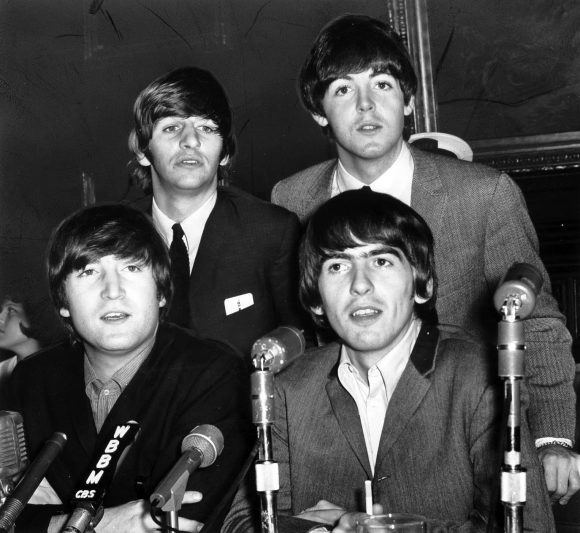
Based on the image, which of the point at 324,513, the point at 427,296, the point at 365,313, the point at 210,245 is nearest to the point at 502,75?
the point at 427,296

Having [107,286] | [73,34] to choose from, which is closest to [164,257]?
[107,286]

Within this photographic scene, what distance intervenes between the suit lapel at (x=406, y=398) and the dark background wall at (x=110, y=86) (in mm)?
702

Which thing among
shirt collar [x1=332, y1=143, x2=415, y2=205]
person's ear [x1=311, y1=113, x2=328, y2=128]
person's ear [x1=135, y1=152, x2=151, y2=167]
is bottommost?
shirt collar [x1=332, y1=143, x2=415, y2=205]

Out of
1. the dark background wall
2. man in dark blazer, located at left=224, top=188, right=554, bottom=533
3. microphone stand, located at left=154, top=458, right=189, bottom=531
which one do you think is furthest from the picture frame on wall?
microphone stand, located at left=154, top=458, right=189, bottom=531

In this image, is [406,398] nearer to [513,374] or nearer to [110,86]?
[513,374]

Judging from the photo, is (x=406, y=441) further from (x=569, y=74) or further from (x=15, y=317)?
(x=15, y=317)

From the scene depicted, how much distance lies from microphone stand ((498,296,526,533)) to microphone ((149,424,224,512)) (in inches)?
19.7

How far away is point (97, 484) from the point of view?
165 cm

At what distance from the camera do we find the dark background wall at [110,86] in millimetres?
2461

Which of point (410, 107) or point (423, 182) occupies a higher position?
point (410, 107)

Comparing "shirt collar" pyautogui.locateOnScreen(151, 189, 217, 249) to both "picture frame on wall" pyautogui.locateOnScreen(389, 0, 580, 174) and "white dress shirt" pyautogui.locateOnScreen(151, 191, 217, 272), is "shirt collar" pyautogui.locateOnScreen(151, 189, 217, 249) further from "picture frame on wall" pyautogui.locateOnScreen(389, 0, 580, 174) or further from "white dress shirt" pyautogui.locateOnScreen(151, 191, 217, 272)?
"picture frame on wall" pyautogui.locateOnScreen(389, 0, 580, 174)

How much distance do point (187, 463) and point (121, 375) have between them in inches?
31.0

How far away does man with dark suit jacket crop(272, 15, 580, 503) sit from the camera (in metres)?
2.25

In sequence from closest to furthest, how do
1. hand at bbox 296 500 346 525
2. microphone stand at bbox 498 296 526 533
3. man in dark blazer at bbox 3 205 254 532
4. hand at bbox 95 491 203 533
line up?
microphone stand at bbox 498 296 526 533, hand at bbox 296 500 346 525, hand at bbox 95 491 203 533, man in dark blazer at bbox 3 205 254 532
